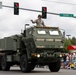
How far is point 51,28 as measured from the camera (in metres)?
22.4

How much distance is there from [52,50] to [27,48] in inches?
60.6

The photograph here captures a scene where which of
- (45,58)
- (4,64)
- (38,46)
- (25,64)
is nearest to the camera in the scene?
(38,46)

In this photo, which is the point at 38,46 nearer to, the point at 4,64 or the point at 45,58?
the point at 45,58

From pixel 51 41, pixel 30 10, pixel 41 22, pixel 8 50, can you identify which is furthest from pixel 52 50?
pixel 30 10

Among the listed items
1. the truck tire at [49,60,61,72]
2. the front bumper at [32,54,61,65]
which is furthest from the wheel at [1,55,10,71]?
the front bumper at [32,54,61,65]

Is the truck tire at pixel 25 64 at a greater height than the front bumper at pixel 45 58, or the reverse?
the front bumper at pixel 45 58

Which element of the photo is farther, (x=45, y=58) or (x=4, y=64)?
(x=4, y=64)

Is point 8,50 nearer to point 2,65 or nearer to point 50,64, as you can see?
point 2,65

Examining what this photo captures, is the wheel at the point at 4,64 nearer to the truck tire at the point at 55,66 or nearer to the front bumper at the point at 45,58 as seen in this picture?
the truck tire at the point at 55,66

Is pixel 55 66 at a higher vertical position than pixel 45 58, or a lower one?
lower

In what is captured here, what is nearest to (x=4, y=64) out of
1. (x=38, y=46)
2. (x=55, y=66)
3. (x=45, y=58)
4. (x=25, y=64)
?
(x=25, y=64)

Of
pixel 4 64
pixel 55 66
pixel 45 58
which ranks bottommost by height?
pixel 4 64

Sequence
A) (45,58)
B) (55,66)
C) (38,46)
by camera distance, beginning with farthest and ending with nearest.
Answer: (55,66), (45,58), (38,46)

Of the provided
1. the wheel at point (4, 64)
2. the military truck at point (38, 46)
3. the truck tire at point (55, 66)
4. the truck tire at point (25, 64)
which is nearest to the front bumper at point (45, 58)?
the military truck at point (38, 46)
